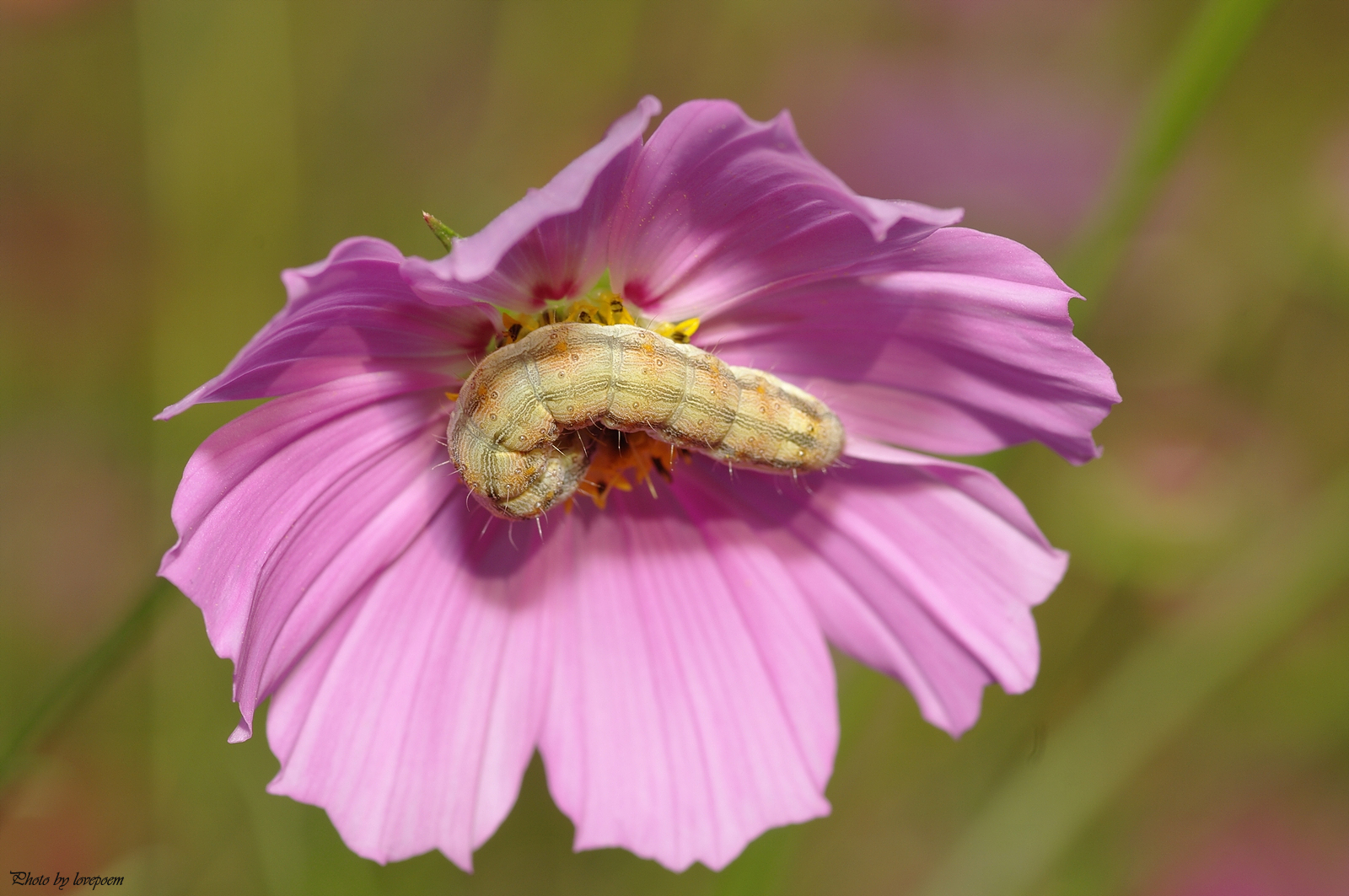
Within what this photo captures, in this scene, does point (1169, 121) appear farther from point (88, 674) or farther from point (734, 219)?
point (88, 674)

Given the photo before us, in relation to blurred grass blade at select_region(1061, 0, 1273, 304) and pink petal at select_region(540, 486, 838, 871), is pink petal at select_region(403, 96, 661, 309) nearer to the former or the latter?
pink petal at select_region(540, 486, 838, 871)

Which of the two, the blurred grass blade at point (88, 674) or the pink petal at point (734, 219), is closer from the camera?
the pink petal at point (734, 219)

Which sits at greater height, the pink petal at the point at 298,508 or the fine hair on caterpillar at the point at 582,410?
the fine hair on caterpillar at the point at 582,410

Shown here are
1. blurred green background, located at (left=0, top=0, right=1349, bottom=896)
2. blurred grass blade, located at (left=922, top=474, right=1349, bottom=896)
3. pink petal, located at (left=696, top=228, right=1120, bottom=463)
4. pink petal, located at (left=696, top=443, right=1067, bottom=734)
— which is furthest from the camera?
blurred green background, located at (left=0, top=0, right=1349, bottom=896)

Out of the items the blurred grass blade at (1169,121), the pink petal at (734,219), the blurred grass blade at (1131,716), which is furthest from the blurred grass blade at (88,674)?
the blurred grass blade at (1131,716)

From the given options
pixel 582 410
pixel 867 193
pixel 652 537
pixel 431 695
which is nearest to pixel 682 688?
pixel 652 537

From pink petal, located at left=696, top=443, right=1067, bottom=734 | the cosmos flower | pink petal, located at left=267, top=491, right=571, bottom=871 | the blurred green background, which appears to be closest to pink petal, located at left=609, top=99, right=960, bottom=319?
the cosmos flower

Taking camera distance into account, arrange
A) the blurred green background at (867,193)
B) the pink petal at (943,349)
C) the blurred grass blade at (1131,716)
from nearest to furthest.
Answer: the pink petal at (943,349)
the blurred grass blade at (1131,716)
the blurred green background at (867,193)

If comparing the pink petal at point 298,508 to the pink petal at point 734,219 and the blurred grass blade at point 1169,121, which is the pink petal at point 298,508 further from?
the blurred grass blade at point 1169,121
